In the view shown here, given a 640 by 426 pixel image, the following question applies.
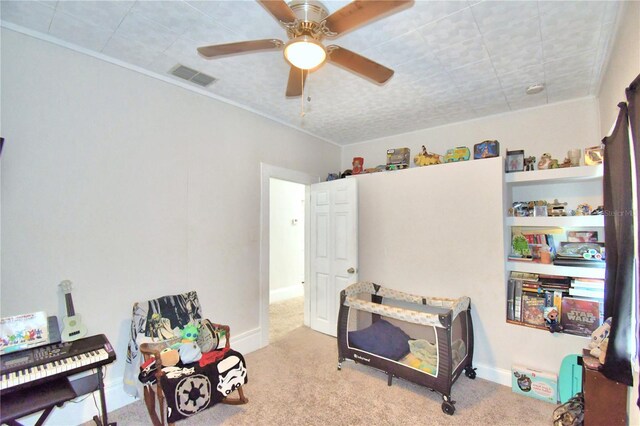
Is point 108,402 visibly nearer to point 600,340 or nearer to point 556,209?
point 600,340

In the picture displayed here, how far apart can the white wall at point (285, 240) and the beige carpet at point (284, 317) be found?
0.30 meters

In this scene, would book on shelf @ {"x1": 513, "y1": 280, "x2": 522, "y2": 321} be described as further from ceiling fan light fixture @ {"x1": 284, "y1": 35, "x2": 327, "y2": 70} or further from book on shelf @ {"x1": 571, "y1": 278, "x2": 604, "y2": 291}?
ceiling fan light fixture @ {"x1": 284, "y1": 35, "x2": 327, "y2": 70}

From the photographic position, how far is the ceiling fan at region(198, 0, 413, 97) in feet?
4.18

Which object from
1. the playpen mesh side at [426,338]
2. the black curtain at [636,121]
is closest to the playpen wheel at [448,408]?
the playpen mesh side at [426,338]

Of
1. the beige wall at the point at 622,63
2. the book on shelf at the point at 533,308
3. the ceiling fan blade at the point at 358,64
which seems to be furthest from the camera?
Answer: the book on shelf at the point at 533,308

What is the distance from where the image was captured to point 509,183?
284 centimetres

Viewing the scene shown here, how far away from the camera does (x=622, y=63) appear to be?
69.4 inches

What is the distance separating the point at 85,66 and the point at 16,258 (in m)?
1.41

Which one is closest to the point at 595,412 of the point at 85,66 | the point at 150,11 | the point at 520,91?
the point at 520,91

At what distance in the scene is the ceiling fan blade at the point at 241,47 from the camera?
1547 mm

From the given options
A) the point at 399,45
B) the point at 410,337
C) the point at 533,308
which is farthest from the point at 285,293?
the point at 399,45

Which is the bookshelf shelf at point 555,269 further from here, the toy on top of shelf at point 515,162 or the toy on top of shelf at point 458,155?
the toy on top of shelf at point 458,155

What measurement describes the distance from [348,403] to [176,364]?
1.34 metres

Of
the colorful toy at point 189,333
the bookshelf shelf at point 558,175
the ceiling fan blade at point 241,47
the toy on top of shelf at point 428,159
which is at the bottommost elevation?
the colorful toy at point 189,333
